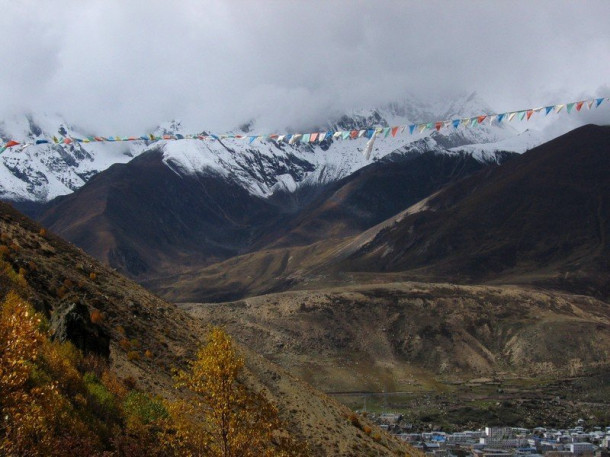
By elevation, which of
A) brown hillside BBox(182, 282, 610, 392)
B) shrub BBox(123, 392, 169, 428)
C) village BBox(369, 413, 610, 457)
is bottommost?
shrub BBox(123, 392, 169, 428)

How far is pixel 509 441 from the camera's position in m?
79.2

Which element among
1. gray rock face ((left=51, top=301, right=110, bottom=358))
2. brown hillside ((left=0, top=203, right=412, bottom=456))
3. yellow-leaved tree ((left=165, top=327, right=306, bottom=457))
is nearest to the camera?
yellow-leaved tree ((left=165, top=327, right=306, bottom=457))

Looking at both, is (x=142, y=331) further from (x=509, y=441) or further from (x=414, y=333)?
(x=414, y=333)

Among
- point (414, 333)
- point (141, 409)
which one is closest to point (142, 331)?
point (141, 409)

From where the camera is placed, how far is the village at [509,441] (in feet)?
240

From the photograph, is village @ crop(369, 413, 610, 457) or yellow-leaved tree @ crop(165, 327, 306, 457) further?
village @ crop(369, 413, 610, 457)

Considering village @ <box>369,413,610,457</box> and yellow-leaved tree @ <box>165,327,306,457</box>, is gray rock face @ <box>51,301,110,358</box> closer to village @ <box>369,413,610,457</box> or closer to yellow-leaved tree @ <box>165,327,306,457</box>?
yellow-leaved tree @ <box>165,327,306,457</box>

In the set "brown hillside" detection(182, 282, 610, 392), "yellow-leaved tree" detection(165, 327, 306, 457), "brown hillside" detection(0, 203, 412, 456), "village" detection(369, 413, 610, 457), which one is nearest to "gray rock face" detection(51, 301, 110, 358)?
"brown hillside" detection(0, 203, 412, 456)

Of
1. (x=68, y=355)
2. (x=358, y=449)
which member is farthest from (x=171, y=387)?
(x=358, y=449)

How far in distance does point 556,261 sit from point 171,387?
189913 mm

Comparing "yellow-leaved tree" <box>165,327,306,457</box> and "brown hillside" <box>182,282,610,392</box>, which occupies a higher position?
"brown hillside" <box>182,282,610,392</box>

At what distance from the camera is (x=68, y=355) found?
67.2 ft

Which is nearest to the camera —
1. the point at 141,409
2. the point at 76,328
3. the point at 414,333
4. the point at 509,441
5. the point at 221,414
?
the point at 221,414

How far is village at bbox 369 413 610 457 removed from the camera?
7319cm
